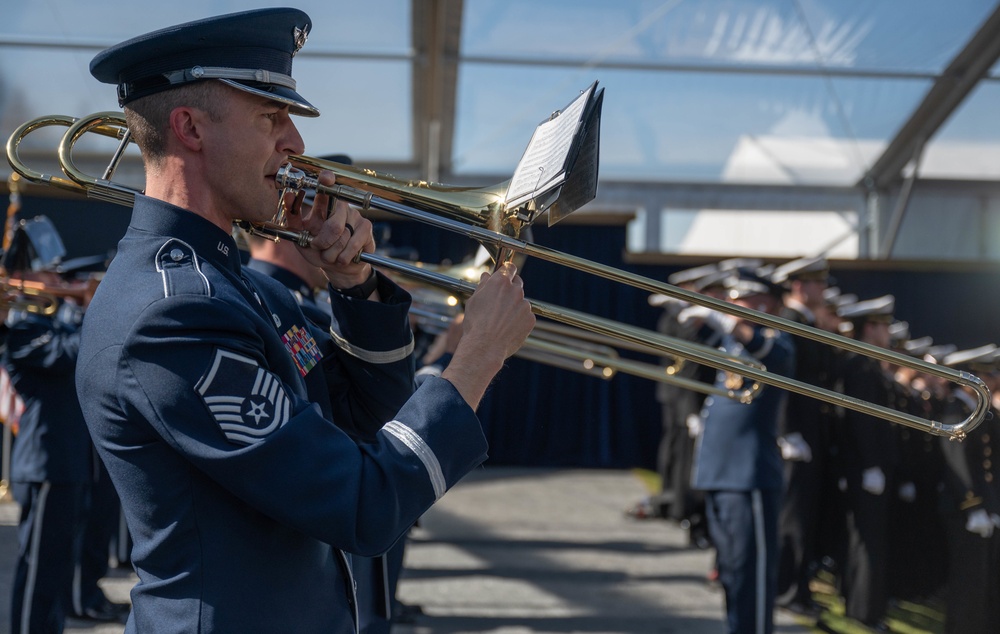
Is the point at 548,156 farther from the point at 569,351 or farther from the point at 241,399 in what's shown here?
the point at 569,351

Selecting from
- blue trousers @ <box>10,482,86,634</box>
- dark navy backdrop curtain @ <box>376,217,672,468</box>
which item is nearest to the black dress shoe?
blue trousers @ <box>10,482,86,634</box>

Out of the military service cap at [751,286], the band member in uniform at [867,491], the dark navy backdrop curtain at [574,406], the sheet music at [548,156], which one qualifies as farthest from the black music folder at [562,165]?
the dark navy backdrop curtain at [574,406]

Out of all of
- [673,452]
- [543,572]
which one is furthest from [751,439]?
[673,452]

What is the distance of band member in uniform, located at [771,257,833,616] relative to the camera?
5777 mm

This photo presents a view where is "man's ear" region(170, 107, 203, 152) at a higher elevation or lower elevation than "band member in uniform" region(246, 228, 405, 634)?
higher

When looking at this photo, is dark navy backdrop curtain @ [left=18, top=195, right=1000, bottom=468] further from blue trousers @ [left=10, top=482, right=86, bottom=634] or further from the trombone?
blue trousers @ [left=10, top=482, right=86, bottom=634]

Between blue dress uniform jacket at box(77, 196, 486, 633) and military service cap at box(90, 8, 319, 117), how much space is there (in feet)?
0.67

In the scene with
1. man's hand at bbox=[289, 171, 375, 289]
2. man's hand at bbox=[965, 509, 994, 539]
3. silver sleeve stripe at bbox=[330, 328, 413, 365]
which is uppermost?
man's hand at bbox=[289, 171, 375, 289]

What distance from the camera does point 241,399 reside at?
1.40 metres

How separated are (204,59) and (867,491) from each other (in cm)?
513

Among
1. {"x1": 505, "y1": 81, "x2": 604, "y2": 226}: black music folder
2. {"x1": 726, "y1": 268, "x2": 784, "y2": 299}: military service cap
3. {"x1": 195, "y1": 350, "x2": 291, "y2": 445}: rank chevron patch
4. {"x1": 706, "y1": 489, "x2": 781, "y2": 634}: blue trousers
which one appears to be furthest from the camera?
{"x1": 726, "y1": 268, "x2": 784, "y2": 299}: military service cap

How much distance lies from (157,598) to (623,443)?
10152 millimetres

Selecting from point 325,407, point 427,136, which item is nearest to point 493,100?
point 427,136

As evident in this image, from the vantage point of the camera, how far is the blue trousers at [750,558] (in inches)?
172
